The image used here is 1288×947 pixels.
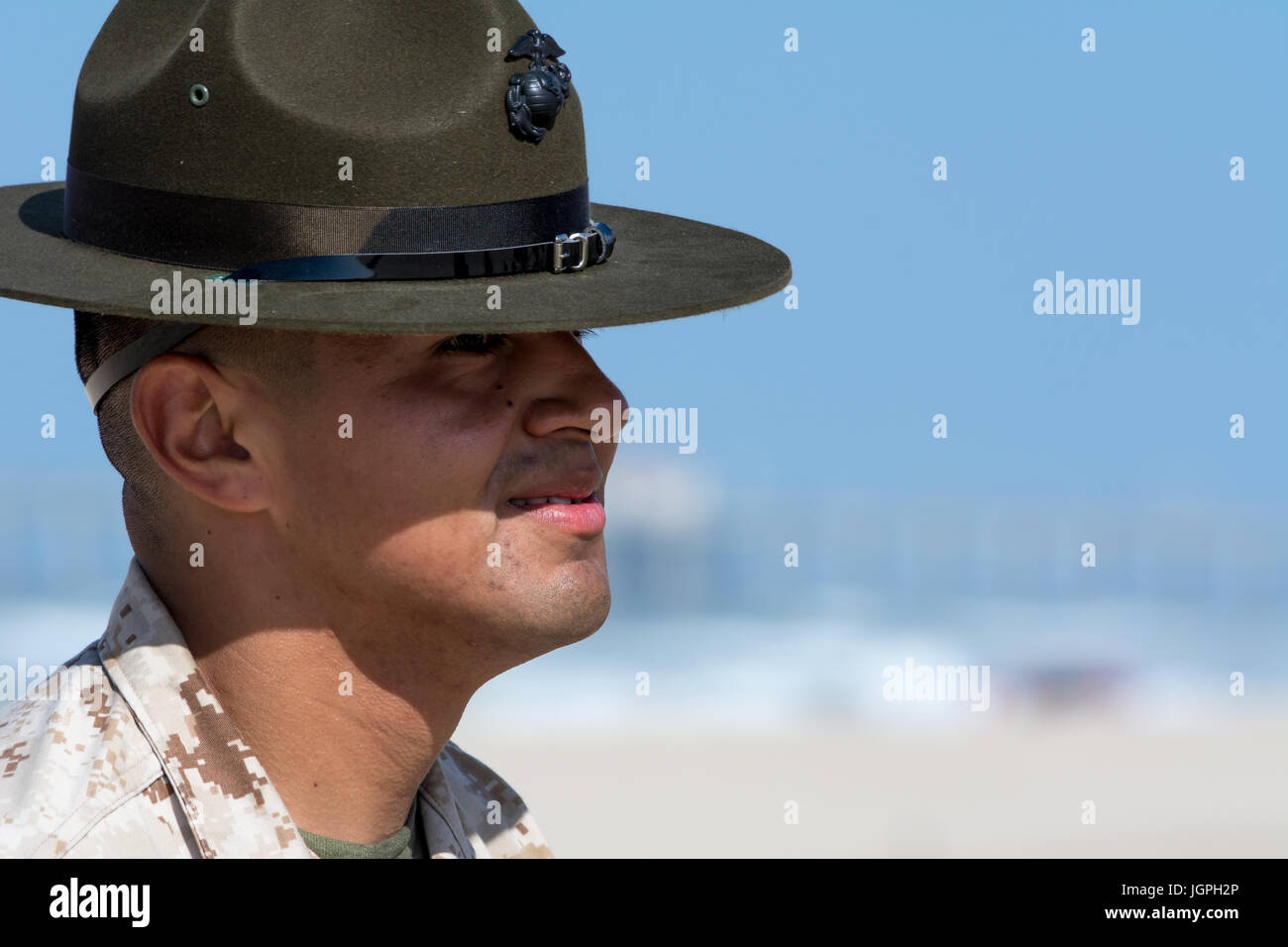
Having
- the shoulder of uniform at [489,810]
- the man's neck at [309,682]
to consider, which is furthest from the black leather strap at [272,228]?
the shoulder of uniform at [489,810]

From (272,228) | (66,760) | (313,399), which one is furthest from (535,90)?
(66,760)

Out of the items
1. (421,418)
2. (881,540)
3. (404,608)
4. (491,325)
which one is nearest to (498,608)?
(404,608)

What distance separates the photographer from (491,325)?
2.59 metres

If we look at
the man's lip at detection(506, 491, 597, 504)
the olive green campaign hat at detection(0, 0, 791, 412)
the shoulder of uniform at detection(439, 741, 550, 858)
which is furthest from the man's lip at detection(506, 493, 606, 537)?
the shoulder of uniform at detection(439, 741, 550, 858)

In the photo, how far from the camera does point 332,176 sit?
2.73 metres

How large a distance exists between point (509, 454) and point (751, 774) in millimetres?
15654

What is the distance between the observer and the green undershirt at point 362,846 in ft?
9.78

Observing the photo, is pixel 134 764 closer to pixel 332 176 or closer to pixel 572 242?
pixel 332 176

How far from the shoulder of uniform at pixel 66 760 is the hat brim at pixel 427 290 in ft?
2.45

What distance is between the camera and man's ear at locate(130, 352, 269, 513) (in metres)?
2.84

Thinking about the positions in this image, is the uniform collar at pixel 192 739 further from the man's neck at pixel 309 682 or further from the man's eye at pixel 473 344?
the man's eye at pixel 473 344

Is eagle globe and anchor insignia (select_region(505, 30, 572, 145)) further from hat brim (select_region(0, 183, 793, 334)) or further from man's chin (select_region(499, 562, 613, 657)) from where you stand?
man's chin (select_region(499, 562, 613, 657))

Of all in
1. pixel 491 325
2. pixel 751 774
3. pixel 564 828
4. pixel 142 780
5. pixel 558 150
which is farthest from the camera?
pixel 751 774

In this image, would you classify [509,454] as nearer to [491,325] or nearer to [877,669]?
[491,325]
